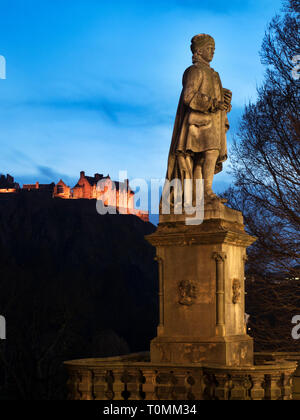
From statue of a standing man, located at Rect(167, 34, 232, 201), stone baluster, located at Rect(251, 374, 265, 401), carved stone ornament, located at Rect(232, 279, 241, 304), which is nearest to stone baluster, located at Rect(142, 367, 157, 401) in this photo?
stone baluster, located at Rect(251, 374, 265, 401)

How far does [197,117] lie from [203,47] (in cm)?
114

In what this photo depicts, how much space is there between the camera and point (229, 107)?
10969mm

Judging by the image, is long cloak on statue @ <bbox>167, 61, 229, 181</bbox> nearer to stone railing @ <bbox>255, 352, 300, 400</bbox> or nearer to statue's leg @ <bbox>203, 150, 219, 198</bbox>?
statue's leg @ <bbox>203, 150, 219, 198</bbox>

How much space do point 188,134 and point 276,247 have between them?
7035mm

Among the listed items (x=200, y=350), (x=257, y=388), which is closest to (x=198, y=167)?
(x=200, y=350)

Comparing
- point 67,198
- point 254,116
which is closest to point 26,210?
point 67,198

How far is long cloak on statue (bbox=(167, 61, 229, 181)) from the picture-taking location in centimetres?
1031

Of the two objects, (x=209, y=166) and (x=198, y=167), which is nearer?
(x=209, y=166)

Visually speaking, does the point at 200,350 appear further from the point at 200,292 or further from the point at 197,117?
the point at 197,117

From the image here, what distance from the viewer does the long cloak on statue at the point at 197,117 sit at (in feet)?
33.8

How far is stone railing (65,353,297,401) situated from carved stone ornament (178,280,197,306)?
1.37 meters

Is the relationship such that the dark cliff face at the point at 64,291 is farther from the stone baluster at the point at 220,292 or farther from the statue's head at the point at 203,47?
the stone baluster at the point at 220,292

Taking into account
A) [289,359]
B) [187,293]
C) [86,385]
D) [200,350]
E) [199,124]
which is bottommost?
[86,385]

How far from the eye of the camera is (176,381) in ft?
27.6
